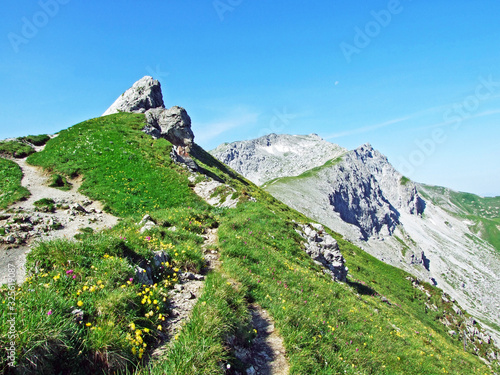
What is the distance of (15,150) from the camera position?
33.6m

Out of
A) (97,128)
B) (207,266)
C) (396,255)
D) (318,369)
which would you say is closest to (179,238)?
(207,266)

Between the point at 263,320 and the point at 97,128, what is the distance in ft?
144

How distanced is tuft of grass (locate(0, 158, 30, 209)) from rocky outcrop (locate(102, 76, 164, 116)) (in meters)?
41.2

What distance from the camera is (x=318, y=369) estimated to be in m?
6.95

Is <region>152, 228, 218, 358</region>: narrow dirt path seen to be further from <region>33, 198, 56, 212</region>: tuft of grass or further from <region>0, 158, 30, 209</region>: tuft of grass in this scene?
<region>0, 158, 30, 209</region>: tuft of grass

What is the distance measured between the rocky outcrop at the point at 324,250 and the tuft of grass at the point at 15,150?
122 feet

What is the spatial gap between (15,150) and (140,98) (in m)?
40.5

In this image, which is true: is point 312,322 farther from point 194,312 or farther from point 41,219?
point 41,219

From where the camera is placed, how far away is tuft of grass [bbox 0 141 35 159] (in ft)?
108

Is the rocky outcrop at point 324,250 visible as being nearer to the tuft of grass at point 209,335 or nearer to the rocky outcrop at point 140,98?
the tuft of grass at point 209,335

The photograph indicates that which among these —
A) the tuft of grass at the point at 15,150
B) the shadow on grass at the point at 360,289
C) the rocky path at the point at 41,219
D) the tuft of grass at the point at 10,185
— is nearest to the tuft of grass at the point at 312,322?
the rocky path at the point at 41,219

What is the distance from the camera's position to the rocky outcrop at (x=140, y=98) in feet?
219

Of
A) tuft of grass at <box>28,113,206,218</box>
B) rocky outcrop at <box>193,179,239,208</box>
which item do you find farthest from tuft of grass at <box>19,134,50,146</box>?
rocky outcrop at <box>193,179,239,208</box>

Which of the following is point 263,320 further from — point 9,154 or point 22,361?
point 9,154
